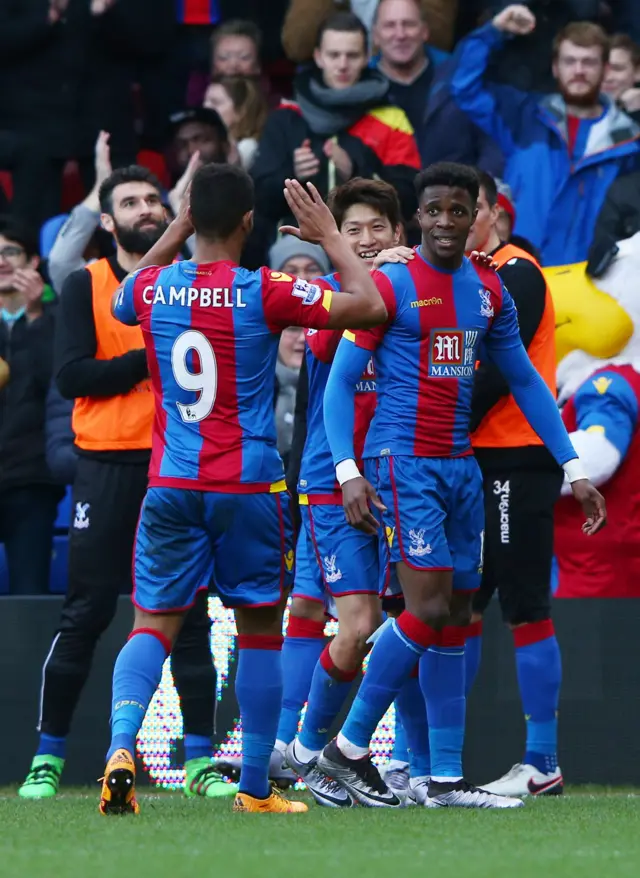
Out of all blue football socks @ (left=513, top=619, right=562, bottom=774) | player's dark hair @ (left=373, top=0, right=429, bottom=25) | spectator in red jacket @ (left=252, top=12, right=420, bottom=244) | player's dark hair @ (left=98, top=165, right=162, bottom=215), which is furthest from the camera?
player's dark hair @ (left=373, top=0, right=429, bottom=25)

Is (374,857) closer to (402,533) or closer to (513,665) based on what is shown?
(402,533)

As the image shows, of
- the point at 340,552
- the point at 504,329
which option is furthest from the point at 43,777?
the point at 504,329

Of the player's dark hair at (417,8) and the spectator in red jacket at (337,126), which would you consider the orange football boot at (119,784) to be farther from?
the player's dark hair at (417,8)

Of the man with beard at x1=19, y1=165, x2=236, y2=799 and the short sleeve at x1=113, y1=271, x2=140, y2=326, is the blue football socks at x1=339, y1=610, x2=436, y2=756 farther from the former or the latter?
the short sleeve at x1=113, y1=271, x2=140, y2=326

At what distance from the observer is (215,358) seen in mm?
5082

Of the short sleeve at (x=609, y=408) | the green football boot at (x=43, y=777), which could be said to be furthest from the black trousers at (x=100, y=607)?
the short sleeve at (x=609, y=408)

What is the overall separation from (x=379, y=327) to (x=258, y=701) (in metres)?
1.31

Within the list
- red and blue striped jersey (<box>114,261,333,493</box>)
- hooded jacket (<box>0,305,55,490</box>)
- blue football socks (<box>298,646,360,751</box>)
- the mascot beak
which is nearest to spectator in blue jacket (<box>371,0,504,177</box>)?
the mascot beak

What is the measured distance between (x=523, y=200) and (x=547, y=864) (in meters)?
5.58

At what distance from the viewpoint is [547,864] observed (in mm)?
3986

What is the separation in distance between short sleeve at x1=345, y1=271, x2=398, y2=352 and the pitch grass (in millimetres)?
1498

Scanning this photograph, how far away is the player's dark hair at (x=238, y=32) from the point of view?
984 cm

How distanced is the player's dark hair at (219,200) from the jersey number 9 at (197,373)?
12.5 inches

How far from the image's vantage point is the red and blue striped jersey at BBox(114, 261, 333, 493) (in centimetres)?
506
